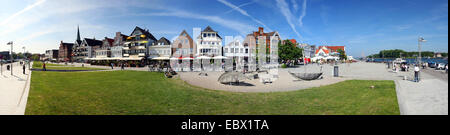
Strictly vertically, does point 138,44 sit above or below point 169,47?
above

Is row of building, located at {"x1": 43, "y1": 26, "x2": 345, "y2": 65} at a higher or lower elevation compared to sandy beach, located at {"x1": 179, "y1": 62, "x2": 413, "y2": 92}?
higher

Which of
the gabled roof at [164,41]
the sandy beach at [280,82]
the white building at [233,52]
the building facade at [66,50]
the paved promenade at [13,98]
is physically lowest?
the paved promenade at [13,98]

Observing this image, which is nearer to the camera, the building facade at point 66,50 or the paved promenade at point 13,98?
the paved promenade at point 13,98

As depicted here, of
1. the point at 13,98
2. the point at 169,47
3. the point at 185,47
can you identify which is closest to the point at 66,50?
the point at 185,47

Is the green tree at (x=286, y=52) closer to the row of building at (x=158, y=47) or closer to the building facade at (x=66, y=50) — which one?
the row of building at (x=158, y=47)

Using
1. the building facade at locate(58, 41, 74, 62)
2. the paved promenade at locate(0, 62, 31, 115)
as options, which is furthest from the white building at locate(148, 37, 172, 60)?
the paved promenade at locate(0, 62, 31, 115)

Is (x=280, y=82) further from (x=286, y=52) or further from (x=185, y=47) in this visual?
(x=286, y=52)

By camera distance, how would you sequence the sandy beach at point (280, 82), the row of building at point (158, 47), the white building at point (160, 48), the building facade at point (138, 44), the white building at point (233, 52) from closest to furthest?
the sandy beach at point (280, 82) < the row of building at point (158, 47) < the white building at point (233, 52) < the white building at point (160, 48) < the building facade at point (138, 44)

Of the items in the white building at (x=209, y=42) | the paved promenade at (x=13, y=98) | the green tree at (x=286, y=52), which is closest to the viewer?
the paved promenade at (x=13, y=98)

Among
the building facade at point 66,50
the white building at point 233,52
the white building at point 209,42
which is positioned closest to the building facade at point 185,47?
the white building at point 209,42

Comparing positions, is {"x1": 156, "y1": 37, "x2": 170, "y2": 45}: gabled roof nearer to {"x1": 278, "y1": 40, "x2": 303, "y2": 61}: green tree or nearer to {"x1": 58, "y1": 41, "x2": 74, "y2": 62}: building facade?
{"x1": 58, "y1": 41, "x2": 74, "y2": 62}: building facade
